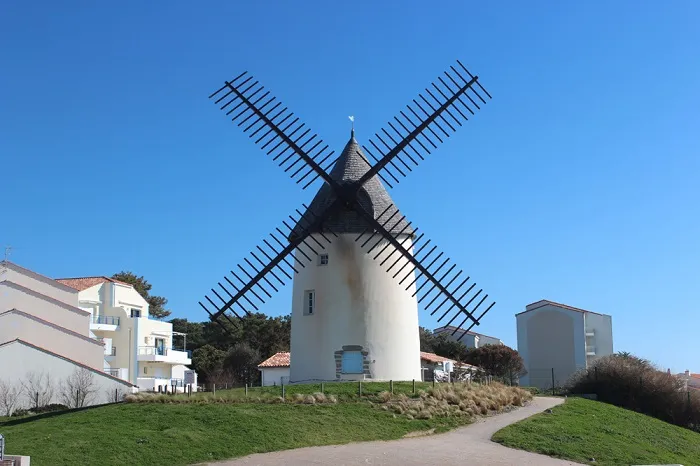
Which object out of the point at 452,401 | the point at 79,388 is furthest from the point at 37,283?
the point at 452,401

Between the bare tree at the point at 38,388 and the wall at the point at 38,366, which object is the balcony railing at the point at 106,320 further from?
the bare tree at the point at 38,388

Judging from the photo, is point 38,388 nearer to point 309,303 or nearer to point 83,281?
point 309,303

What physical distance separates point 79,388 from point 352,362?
11246 mm

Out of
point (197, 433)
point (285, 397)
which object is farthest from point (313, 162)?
point (197, 433)

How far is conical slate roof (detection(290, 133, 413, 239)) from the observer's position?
31.4 m

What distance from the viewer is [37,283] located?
42.6 meters

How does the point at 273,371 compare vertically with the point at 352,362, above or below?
below

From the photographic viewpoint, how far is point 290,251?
31.3 meters

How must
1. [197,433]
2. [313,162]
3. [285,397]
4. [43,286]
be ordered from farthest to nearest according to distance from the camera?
[43,286] < [313,162] < [285,397] < [197,433]

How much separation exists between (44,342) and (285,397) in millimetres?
16668

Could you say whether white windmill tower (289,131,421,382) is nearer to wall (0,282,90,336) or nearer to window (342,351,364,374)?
window (342,351,364,374)

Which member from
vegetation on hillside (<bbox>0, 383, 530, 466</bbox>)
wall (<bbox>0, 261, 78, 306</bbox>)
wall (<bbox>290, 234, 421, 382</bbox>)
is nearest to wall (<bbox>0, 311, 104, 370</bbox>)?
Answer: wall (<bbox>0, 261, 78, 306</bbox>)

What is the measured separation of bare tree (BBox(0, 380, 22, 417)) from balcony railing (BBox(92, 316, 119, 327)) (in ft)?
50.1

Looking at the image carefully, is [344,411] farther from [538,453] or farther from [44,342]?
[44,342]
